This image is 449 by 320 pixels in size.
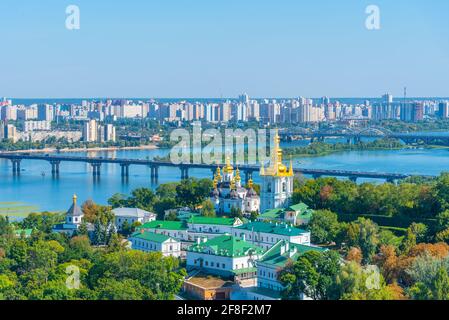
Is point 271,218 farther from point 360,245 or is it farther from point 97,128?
point 97,128

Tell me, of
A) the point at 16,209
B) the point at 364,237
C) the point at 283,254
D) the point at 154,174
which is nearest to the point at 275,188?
the point at 364,237

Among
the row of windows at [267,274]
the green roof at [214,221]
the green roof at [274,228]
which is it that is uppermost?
the green roof at [274,228]

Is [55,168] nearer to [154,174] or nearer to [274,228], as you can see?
[154,174]

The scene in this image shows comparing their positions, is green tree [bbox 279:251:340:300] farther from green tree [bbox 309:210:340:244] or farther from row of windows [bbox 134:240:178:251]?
row of windows [bbox 134:240:178:251]

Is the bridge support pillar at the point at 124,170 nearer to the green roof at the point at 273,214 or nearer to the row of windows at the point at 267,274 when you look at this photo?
the green roof at the point at 273,214

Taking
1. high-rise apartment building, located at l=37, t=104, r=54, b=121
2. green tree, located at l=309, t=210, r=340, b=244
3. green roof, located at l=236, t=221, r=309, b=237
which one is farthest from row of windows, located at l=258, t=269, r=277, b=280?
high-rise apartment building, located at l=37, t=104, r=54, b=121

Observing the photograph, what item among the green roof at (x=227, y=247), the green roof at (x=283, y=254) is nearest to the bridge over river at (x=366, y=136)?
the green roof at (x=227, y=247)

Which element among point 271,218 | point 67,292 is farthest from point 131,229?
point 67,292
